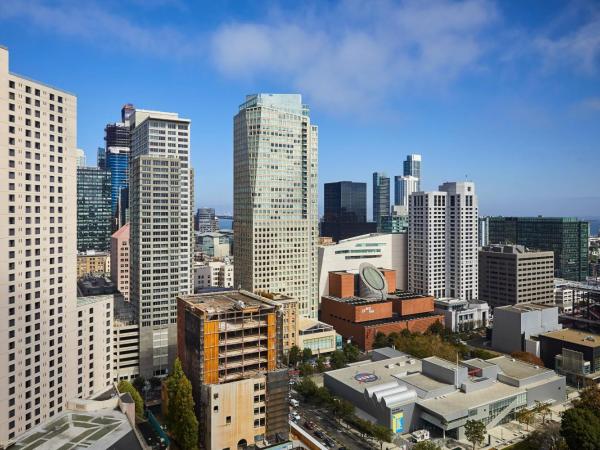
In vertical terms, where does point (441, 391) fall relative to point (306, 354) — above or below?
above

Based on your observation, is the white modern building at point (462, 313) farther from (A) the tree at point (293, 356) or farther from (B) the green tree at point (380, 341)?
(A) the tree at point (293, 356)

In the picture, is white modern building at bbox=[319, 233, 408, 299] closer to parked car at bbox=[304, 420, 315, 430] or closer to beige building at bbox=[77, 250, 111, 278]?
parked car at bbox=[304, 420, 315, 430]

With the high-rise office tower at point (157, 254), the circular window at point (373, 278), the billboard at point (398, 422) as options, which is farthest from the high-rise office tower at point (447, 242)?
the billboard at point (398, 422)

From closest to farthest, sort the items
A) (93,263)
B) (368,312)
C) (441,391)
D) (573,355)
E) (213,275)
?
(441,391)
(573,355)
(368,312)
(213,275)
(93,263)

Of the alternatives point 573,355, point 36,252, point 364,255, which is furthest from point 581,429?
point 364,255

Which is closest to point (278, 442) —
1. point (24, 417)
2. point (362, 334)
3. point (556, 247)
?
point (24, 417)

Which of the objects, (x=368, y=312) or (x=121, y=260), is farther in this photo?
(x=121, y=260)

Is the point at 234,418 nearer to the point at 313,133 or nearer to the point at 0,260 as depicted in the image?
the point at 0,260

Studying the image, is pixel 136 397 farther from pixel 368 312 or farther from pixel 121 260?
pixel 121 260
